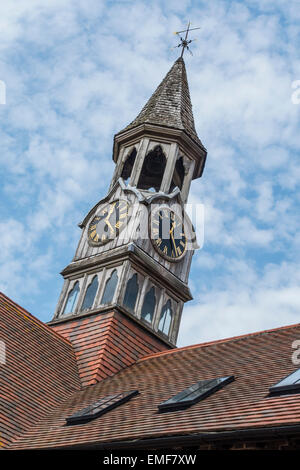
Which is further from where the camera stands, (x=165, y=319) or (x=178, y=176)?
(x=178, y=176)

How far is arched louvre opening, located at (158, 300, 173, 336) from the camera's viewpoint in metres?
19.4

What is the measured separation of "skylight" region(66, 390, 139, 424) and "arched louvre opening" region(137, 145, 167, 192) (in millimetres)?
11269

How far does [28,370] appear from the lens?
15453mm

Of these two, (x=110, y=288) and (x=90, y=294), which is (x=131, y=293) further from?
(x=90, y=294)

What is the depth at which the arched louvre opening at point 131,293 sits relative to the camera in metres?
18.8

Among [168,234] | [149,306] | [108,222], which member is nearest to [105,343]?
[149,306]

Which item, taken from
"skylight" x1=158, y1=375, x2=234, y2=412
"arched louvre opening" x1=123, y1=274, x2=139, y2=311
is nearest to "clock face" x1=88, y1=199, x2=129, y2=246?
"arched louvre opening" x1=123, y1=274, x2=139, y2=311

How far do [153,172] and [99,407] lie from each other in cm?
1250

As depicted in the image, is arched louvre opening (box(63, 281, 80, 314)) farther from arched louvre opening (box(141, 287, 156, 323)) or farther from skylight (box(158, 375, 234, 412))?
skylight (box(158, 375, 234, 412))

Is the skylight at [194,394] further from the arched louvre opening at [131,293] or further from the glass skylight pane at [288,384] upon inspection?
the arched louvre opening at [131,293]

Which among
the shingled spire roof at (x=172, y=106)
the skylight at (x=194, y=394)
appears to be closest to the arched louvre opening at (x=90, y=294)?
the shingled spire roof at (x=172, y=106)

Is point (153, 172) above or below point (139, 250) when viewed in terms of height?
above

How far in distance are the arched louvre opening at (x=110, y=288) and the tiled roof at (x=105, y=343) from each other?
1.64 feet
